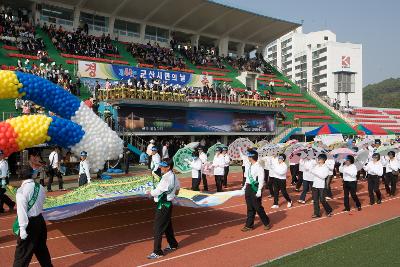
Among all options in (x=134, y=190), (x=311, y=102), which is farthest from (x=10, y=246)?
(x=311, y=102)

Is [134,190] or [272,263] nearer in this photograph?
[272,263]

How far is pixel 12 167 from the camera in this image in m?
18.2

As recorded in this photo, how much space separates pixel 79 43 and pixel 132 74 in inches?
207

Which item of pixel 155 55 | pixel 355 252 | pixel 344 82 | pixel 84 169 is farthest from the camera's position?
pixel 344 82

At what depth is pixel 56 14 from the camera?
104ft

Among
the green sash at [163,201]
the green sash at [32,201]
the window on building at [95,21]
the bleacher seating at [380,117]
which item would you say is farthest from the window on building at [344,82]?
the green sash at [32,201]

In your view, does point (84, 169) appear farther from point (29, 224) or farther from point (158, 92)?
point (158, 92)

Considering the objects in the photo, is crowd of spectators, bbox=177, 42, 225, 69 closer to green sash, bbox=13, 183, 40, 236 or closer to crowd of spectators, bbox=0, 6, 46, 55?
crowd of spectators, bbox=0, 6, 46, 55

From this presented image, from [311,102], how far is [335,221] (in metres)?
30.3

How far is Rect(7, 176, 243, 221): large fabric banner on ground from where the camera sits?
7762 mm

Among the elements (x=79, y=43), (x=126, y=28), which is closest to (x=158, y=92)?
(x=79, y=43)

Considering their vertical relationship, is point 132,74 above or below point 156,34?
below

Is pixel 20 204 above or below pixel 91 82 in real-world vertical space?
below

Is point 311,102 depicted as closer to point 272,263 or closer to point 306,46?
point 272,263
